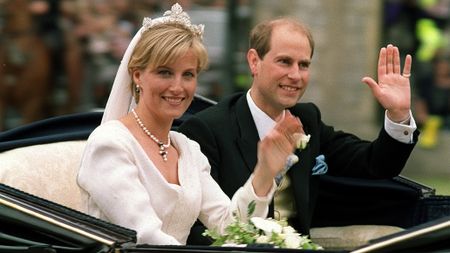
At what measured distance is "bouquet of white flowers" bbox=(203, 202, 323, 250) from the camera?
13.7ft

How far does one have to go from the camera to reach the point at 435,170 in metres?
11.3

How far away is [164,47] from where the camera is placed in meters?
4.39

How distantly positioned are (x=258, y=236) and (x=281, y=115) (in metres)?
1.00

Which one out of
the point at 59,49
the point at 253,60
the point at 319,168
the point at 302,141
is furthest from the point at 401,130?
the point at 59,49

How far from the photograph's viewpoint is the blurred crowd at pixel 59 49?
9.70 meters

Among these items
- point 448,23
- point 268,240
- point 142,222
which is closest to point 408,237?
point 268,240

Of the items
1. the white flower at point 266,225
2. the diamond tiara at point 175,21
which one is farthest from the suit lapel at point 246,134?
the white flower at point 266,225

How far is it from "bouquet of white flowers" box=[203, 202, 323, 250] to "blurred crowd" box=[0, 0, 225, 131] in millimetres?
5533

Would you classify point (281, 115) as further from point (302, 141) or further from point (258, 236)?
point (258, 236)

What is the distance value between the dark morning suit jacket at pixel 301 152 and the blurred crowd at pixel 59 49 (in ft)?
15.2

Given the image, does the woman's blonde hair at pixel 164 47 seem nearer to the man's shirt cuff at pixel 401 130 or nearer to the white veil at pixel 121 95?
the white veil at pixel 121 95

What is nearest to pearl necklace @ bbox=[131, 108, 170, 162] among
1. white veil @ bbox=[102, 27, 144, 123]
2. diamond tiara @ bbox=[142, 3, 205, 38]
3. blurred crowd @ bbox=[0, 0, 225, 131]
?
white veil @ bbox=[102, 27, 144, 123]

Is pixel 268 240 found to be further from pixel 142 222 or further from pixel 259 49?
pixel 259 49

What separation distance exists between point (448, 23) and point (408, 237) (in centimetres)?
748
